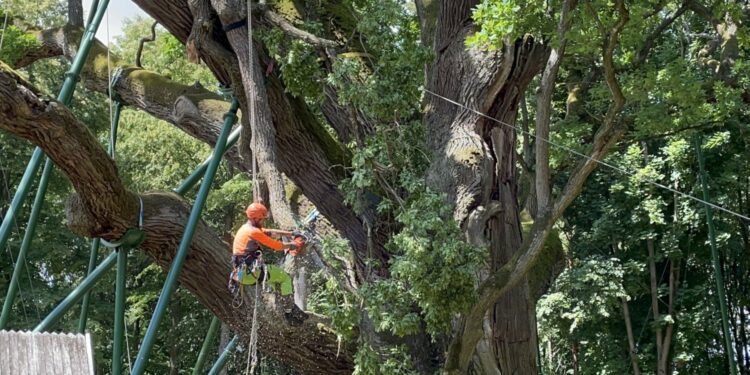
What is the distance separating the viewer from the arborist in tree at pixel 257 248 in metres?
6.04

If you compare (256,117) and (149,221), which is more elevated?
(256,117)

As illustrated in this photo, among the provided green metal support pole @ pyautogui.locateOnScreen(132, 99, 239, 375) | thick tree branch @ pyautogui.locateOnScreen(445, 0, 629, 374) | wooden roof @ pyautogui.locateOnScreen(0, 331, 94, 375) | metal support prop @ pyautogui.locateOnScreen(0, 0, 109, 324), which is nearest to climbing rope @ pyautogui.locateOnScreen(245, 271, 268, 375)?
green metal support pole @ pyautogui.locateOnScreen(132, 99, 239, 375)

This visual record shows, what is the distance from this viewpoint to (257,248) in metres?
6.22

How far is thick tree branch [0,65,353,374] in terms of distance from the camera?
5934mm

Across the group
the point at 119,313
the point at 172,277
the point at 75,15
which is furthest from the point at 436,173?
the point at 75,15

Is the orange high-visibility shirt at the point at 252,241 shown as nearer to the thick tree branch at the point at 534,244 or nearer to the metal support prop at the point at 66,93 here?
the thick tree branch at the point at 534,244

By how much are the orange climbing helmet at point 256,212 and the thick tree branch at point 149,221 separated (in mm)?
737

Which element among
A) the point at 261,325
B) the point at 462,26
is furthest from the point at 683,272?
the point at 261,325

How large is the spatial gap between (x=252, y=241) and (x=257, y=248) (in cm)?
11

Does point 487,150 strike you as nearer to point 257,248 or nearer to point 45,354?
point 257,248

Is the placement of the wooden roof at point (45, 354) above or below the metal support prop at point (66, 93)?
below

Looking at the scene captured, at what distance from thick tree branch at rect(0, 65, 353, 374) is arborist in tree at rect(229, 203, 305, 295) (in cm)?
20

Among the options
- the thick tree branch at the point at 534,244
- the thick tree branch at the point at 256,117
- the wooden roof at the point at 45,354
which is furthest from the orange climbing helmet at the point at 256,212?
the wooden roof at the point at 45,354

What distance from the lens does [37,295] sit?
16406mm
